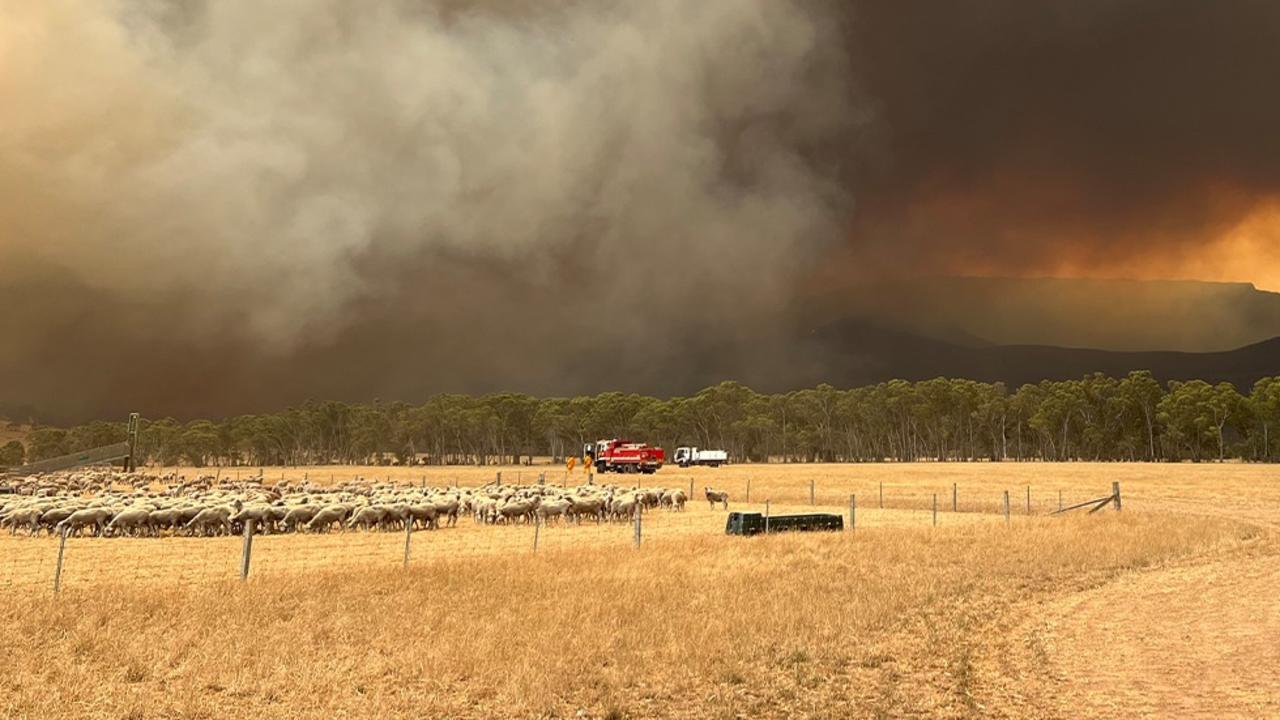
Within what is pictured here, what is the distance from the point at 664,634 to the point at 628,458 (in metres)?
71.5

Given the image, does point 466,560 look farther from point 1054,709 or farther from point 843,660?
point 1054,709

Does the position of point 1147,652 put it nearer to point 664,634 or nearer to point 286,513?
point 664,634

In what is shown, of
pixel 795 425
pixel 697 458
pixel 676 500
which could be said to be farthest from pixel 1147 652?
pixel 795 425

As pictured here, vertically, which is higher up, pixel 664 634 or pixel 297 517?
pixel 297 517

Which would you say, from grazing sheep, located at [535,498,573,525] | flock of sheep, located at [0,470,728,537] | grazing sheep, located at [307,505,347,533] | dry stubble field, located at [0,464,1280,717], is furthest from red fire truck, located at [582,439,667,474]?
dry stubble field, located at [0,464,1280,717]

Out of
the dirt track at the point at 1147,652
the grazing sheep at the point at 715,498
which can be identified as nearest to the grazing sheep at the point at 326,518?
the grazing sheep at the point at 715,498

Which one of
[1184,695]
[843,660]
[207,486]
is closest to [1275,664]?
→ [1184,695]

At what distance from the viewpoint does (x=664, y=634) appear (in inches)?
518

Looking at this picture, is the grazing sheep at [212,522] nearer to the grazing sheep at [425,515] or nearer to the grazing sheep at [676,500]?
the grazing sheep at [425,515]

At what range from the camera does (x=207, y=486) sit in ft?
199

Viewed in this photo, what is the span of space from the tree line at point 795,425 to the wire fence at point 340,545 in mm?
128370

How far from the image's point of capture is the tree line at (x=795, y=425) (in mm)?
158875

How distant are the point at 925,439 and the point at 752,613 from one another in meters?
193

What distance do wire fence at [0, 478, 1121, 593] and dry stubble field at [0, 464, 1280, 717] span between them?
0.30 m
